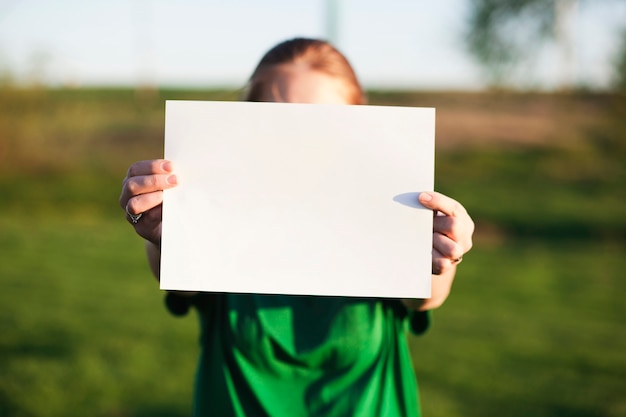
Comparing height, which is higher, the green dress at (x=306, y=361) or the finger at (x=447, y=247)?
the finger at (x=447, y=247)

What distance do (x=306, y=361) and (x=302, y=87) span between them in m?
0.60

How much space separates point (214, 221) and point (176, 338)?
453 cm

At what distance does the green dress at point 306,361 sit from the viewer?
4.84ft

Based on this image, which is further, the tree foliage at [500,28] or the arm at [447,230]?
the tree foliage at [500,28]

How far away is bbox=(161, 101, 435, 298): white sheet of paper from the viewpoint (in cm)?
133

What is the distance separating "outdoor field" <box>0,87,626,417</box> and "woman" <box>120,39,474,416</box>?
769mm

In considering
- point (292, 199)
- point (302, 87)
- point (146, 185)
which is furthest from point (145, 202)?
point (302, 87)

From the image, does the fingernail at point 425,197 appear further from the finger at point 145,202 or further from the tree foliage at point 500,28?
the tree foliage at point 500,28

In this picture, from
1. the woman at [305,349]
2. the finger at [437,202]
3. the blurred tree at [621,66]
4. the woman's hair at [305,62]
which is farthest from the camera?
the blurred tree at [621,66]

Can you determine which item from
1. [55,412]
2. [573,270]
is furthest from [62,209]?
[55,412]

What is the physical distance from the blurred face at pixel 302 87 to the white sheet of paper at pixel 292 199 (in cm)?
21

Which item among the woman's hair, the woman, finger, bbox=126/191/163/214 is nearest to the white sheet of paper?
finger, bbox=126/191/163/214

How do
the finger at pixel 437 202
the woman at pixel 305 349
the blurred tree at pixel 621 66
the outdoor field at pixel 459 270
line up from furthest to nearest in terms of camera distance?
the blurred tree at pixel 621 66
the outdoor field at pixel 459 270
the woman at pixel 305 349
the finger at pixel 437 202

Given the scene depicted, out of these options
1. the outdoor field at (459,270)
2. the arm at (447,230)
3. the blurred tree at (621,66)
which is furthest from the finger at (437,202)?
the blurred tree at (621,66)
